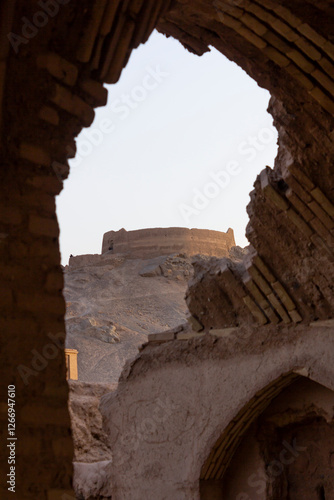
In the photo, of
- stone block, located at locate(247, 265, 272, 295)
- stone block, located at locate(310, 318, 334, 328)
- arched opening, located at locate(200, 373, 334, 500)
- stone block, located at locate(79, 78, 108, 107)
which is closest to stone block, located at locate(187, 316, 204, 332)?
stone block, located at locate(247, 265, 272, 295)

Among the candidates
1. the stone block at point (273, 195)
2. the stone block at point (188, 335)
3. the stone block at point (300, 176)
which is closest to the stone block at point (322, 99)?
the stone block at point (300, 176)

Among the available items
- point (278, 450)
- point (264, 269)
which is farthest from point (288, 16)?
point (278, 450)

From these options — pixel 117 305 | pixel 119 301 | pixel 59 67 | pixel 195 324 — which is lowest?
pixel 59 67

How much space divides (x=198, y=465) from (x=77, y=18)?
5.99 meters

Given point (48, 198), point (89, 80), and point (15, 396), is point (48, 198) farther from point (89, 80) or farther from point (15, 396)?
point (15, 396)

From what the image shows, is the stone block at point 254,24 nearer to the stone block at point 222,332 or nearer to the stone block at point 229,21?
the stone block at point 229,21

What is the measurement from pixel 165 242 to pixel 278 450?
2552 centimetres

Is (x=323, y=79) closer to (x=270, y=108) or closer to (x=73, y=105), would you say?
(x=270, y=108)

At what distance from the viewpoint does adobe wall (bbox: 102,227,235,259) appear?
3331 centimetres

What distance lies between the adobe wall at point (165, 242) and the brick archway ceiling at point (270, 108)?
25.3m

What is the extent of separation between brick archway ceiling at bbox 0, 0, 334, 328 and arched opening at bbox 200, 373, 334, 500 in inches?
48.9

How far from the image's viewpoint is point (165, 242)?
3334cm

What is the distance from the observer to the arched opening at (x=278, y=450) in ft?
24.7

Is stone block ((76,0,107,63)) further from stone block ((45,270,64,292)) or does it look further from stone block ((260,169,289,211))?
stone block ((260,169,289,211))
